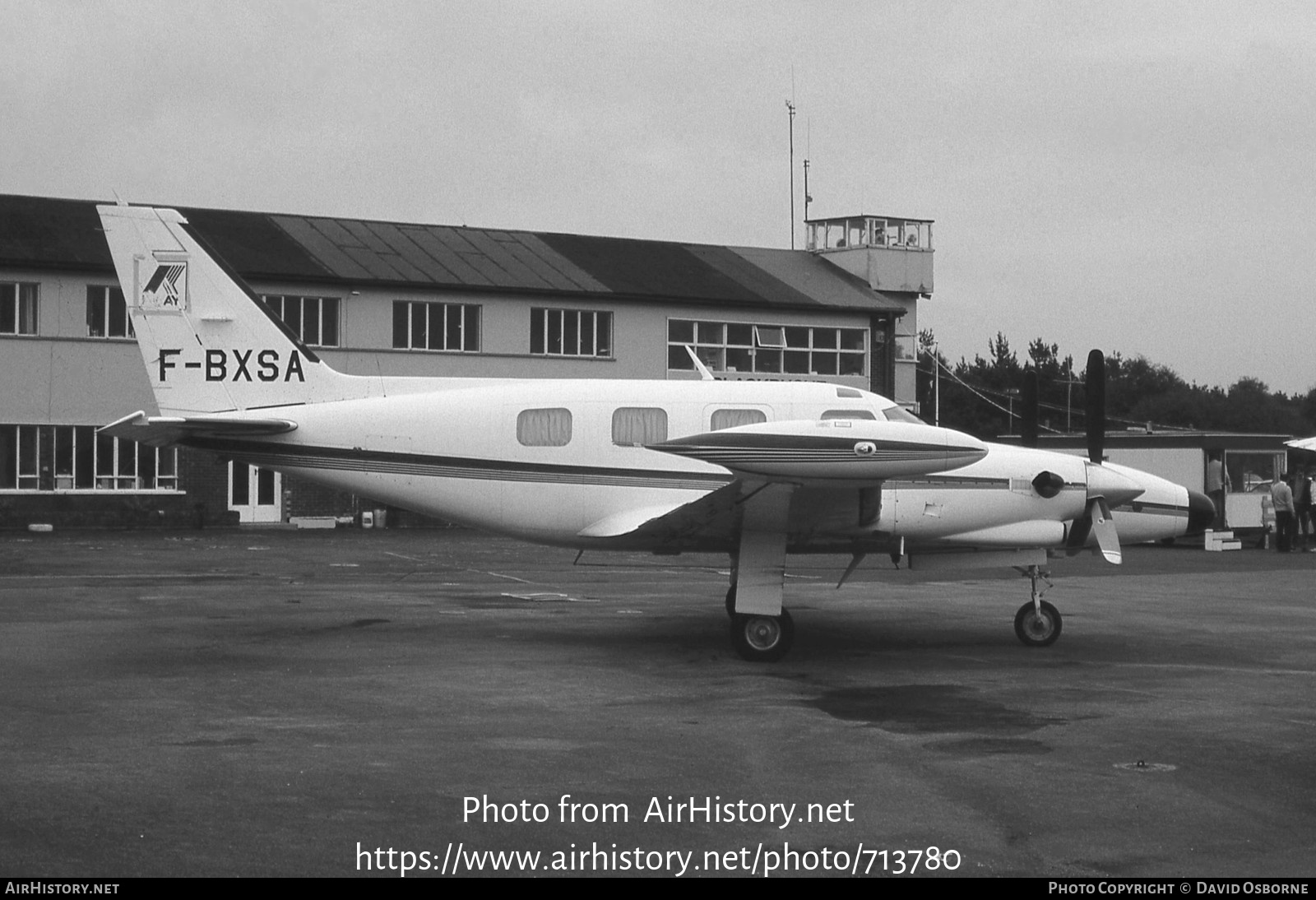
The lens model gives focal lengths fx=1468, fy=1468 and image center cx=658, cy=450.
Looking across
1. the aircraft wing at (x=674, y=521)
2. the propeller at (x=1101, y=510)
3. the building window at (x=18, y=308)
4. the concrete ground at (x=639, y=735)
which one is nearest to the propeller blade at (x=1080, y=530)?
the propeller at (x=1101, y=510)

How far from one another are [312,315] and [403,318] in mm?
2677

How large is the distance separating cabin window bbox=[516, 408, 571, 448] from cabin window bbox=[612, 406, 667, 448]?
0.52 m

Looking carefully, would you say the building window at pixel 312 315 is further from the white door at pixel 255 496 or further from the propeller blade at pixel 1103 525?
the propeller blade at pixel 1103 525

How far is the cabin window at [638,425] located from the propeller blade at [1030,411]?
462 centimetres

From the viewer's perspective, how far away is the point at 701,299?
46906 millimetres

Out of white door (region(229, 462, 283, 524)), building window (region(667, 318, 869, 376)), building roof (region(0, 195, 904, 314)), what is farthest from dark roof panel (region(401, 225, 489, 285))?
white door (region(229, 462, 283, 524))

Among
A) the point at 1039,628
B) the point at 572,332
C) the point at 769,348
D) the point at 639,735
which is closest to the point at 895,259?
the point at 769,348

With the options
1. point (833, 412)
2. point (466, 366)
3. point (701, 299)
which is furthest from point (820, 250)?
point (833, 412)

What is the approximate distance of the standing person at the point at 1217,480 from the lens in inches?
1403

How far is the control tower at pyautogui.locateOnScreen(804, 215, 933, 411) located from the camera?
5291 centimetres

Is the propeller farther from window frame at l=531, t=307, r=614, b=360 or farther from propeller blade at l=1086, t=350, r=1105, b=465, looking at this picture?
window frame at l=531, t=307, r=614, b=360

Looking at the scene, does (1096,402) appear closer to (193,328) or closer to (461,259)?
(193,328)
